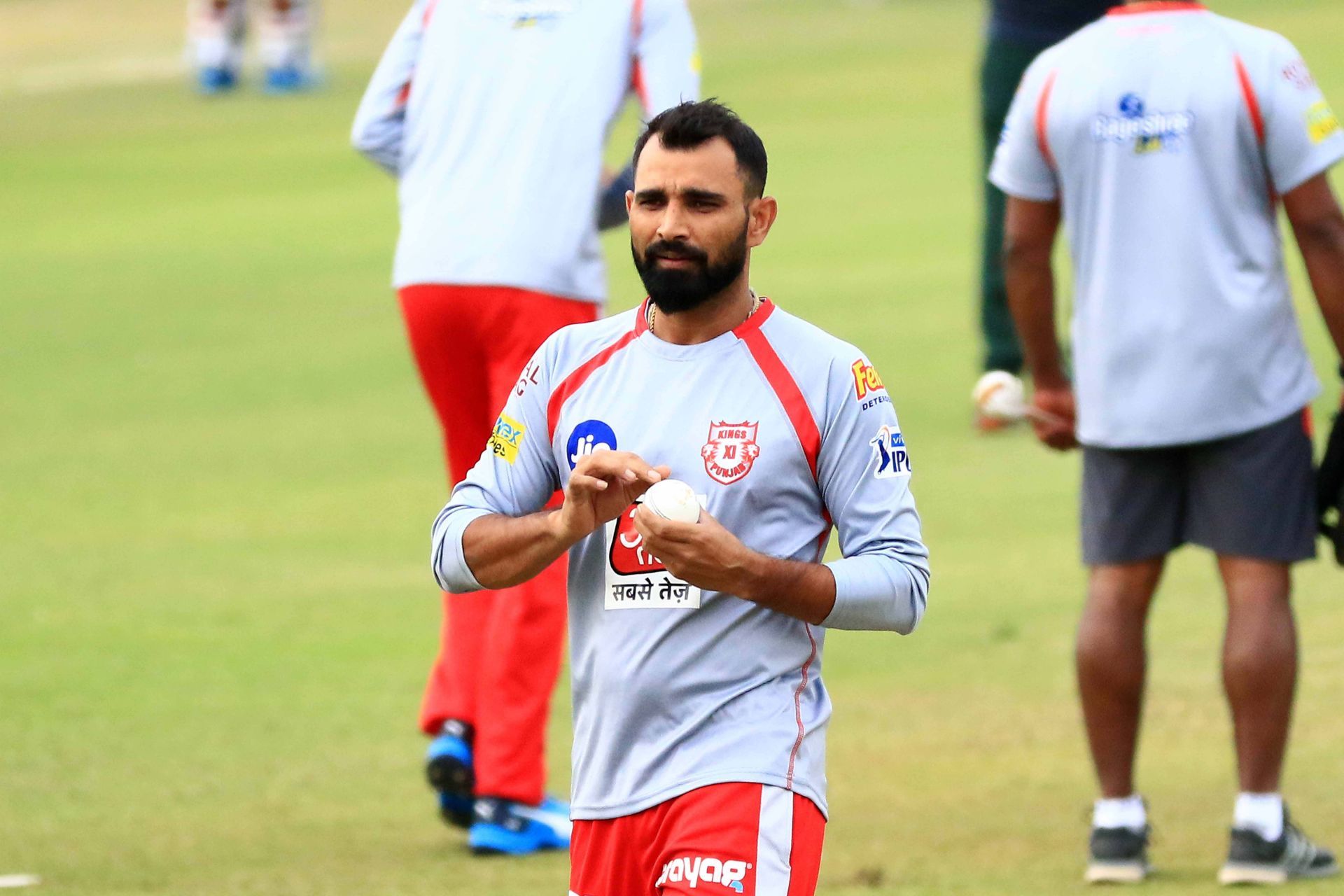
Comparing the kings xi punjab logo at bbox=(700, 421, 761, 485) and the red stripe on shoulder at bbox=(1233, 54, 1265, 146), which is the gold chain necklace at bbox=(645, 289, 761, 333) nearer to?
the kings xi punjab logo at bbox=(700, 421, 761, 485)

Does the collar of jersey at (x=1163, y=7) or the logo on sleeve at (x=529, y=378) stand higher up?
the collar of jersey at (x=1163, y=7)

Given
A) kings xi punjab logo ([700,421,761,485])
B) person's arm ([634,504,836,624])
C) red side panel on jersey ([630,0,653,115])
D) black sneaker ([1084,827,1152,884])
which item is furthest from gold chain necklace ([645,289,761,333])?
black sneaker ([1084,827,1152,884])

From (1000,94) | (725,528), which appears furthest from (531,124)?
(1000,94)

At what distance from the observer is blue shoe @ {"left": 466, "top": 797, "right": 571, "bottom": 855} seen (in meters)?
6.09

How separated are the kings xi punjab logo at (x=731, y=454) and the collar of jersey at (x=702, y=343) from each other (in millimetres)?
146

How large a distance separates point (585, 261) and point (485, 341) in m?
0.32

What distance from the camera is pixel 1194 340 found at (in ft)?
18.9

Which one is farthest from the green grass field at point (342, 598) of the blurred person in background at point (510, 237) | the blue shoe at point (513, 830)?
the blurred person in background at point (510, 237)

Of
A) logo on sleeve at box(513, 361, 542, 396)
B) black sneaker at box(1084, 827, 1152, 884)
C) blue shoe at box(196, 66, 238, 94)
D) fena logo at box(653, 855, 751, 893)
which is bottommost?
blue shoe at box(196, 66, 238, 94)

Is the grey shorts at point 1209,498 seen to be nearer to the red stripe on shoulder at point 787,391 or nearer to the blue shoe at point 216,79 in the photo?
the red stripe on shoulder at point 787,391

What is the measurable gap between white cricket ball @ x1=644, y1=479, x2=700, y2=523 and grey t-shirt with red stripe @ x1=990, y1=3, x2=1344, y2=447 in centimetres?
241

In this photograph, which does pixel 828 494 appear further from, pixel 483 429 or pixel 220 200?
pixel 220 200

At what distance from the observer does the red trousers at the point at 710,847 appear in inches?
151

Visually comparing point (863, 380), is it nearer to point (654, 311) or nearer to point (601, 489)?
point (654, 311)
